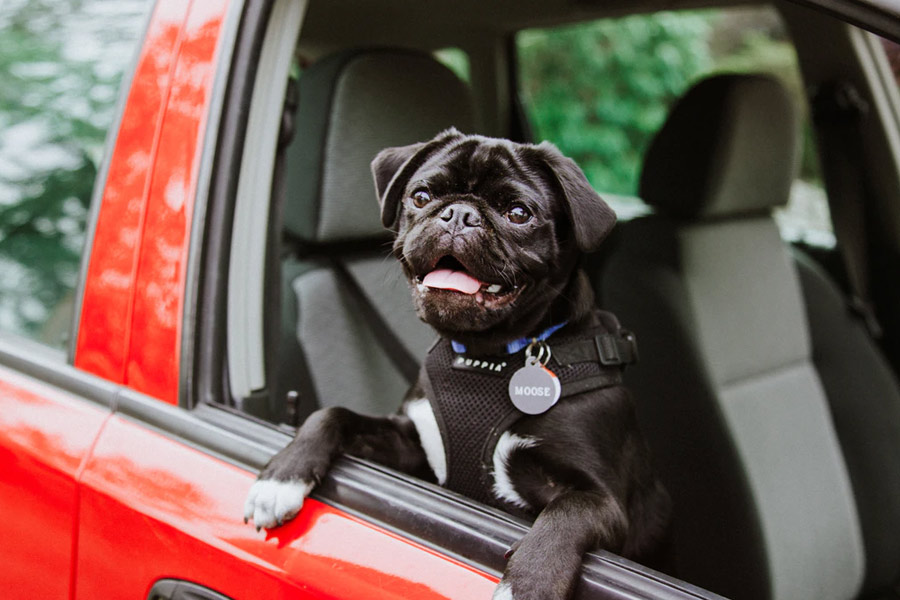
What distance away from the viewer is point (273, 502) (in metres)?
1.41

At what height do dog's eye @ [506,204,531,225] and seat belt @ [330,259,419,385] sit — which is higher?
dog's eye @ [506,204,531,225]

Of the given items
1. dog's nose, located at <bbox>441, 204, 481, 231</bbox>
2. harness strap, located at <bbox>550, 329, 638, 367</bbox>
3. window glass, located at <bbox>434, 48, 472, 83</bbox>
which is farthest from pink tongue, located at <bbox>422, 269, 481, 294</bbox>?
window glass, located at <bbox>434, 48, 472, 83</bbox>

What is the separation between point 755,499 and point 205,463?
161 cm

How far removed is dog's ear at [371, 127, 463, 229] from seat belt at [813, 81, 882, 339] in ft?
5.27

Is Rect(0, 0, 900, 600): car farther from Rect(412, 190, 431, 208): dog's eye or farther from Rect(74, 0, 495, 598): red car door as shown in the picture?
Rect(412, 190, 431, 208): dog's eye

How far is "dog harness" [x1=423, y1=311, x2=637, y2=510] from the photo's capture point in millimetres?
1689

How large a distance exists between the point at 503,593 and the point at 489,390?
543 mm

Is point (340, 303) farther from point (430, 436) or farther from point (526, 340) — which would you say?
point (526, 340)

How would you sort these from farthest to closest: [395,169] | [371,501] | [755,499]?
[755,499]
[395,169]
[371,501]

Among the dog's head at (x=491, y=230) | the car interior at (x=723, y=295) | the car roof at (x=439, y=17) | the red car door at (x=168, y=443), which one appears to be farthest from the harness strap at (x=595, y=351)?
the car roof at (x=439, y=17)

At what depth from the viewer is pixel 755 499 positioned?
243 cm

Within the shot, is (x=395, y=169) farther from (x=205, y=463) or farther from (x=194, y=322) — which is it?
(x=205, y=463)

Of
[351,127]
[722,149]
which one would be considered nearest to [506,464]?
[351,127]

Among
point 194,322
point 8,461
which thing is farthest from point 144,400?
point 8,461
